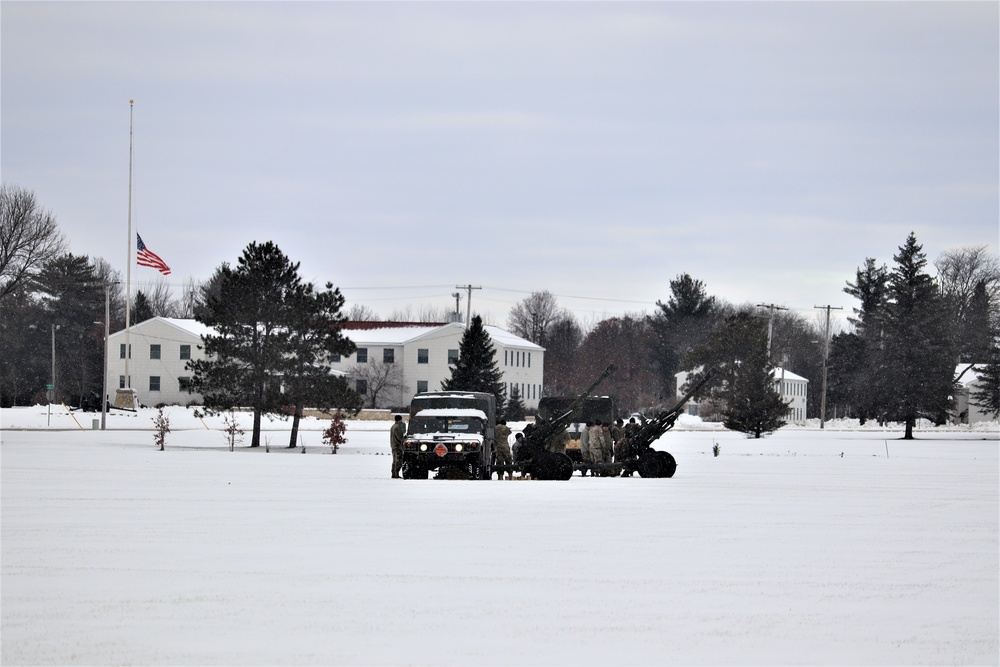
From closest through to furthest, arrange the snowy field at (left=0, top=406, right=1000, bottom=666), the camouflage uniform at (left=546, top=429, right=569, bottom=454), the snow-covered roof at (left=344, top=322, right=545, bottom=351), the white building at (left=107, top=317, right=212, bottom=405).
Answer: the snowy field at (left=0, top=406, right=1000, bottom=666) → the camouflage uniform at (left=546, top=429, right=569, bottom=454) → the white building at (left=107, top=317, right=212, bottom=405) → the snow-covered roof at (left=344, top=322, right=545, bottom=351)

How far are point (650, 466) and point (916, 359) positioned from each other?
48.8 metres

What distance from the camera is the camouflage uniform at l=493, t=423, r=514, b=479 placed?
31.1m

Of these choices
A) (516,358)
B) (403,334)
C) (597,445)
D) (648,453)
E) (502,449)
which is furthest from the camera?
(516,358)

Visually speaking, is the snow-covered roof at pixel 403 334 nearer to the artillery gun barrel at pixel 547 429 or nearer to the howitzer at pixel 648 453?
the howitzer at pixel 648 453

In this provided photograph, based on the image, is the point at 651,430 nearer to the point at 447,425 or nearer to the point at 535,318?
the point at 447,425

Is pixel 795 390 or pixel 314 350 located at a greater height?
pixel 314 350

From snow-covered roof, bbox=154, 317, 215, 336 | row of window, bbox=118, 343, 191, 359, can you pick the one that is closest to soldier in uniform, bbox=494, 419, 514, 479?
snow-covered roof, bbox=154, 317, 215, 336

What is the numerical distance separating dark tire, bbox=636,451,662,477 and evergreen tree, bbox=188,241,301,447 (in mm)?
20984

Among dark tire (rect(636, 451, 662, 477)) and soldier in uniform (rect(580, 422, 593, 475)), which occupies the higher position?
soldier in uniform (rect(580, 422, 593, 475))

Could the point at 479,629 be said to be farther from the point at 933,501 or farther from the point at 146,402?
the point at 146,402

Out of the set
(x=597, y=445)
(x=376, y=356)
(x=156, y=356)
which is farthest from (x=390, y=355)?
(x=597, y=445)

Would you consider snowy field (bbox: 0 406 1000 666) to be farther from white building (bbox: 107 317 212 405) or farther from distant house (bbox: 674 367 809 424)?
distant house (bbox: 674 367 809 424)

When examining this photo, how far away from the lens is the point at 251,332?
49656 mm

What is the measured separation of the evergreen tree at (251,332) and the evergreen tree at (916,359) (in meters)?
41.1
